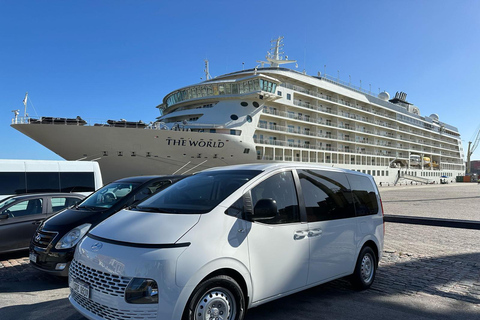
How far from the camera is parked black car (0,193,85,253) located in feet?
18.0

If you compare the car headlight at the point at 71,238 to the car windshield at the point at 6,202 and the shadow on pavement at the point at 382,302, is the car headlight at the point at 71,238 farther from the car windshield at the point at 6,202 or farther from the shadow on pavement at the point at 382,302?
the car windshield at the point at 6,202

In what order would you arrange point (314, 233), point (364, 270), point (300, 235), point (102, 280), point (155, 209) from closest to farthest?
point (102, 280) < point (155, 209) < point (300, 235) < point (314, 233) < point (364, 270)

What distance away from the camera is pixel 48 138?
19078 millimetres

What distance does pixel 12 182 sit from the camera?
9.12 metres

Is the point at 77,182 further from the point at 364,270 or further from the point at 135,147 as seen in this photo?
the point at 135,147

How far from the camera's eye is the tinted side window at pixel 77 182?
983 centimetres

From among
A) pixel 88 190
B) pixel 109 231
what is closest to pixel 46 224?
pixel 109 231

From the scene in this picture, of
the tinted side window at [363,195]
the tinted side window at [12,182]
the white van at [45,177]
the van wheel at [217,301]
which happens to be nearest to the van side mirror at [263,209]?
the van wheel at [217,301]

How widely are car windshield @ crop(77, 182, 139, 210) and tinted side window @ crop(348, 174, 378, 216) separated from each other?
11.9 feet

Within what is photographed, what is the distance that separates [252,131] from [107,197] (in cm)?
2093

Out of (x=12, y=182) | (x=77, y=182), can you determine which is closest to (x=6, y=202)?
(x=12, y=182)

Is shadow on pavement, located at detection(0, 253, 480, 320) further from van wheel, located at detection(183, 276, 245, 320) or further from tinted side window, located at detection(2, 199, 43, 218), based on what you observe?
tinted side window, located at detection(2, 199, 43, 218)

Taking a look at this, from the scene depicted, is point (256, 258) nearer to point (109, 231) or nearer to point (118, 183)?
point (109, 231)

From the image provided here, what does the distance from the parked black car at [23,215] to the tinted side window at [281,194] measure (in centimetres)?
490
